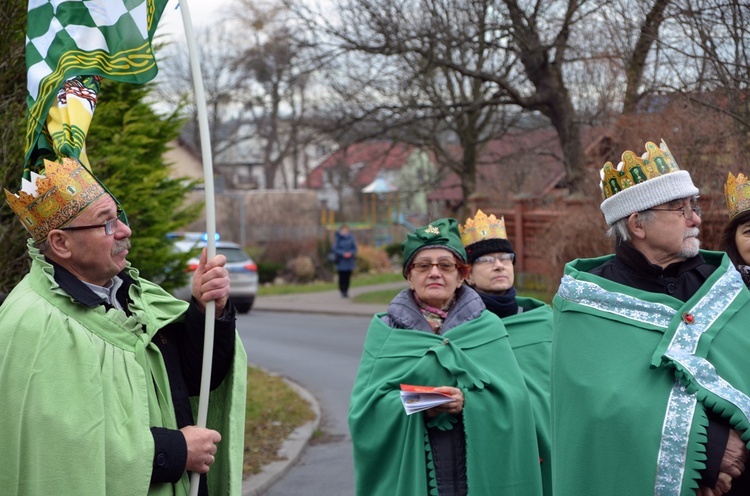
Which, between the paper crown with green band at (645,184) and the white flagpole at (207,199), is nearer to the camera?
the white flagpole at (207,199)

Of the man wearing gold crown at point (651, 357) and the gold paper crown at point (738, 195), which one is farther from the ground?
the gold paper crown at point (738, 195)

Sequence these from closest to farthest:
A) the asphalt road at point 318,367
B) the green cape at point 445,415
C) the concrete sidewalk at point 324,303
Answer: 1. the green cape at point 445,415
2. the asphalt road at point 318,367
3. the concrete sidewalk at point 324,303

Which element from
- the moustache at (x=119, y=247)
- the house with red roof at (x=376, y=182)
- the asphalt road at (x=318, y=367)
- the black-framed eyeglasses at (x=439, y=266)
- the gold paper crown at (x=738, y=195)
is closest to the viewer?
the moustache at (x=119, y=247)

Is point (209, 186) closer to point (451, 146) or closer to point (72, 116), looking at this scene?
point (72, 116)

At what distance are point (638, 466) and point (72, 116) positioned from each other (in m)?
2.29

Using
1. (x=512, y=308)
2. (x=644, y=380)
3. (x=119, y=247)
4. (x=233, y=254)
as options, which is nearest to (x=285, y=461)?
(x=512, y=308)

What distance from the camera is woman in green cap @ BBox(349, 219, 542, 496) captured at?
16.1 ft

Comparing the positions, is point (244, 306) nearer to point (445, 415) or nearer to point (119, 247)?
point (445, 415)

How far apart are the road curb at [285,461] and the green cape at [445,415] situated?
2.63 metres

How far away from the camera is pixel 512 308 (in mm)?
5816

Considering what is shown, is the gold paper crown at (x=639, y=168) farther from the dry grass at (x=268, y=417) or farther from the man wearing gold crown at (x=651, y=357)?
the dry grass at (x=268, y=417)

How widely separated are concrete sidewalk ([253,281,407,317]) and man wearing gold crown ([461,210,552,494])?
1533 cm

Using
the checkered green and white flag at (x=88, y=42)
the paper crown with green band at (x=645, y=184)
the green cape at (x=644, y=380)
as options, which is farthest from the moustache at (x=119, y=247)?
the paper crown with green band at (x=645, y=184)

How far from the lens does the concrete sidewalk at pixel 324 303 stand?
22.6 meters
